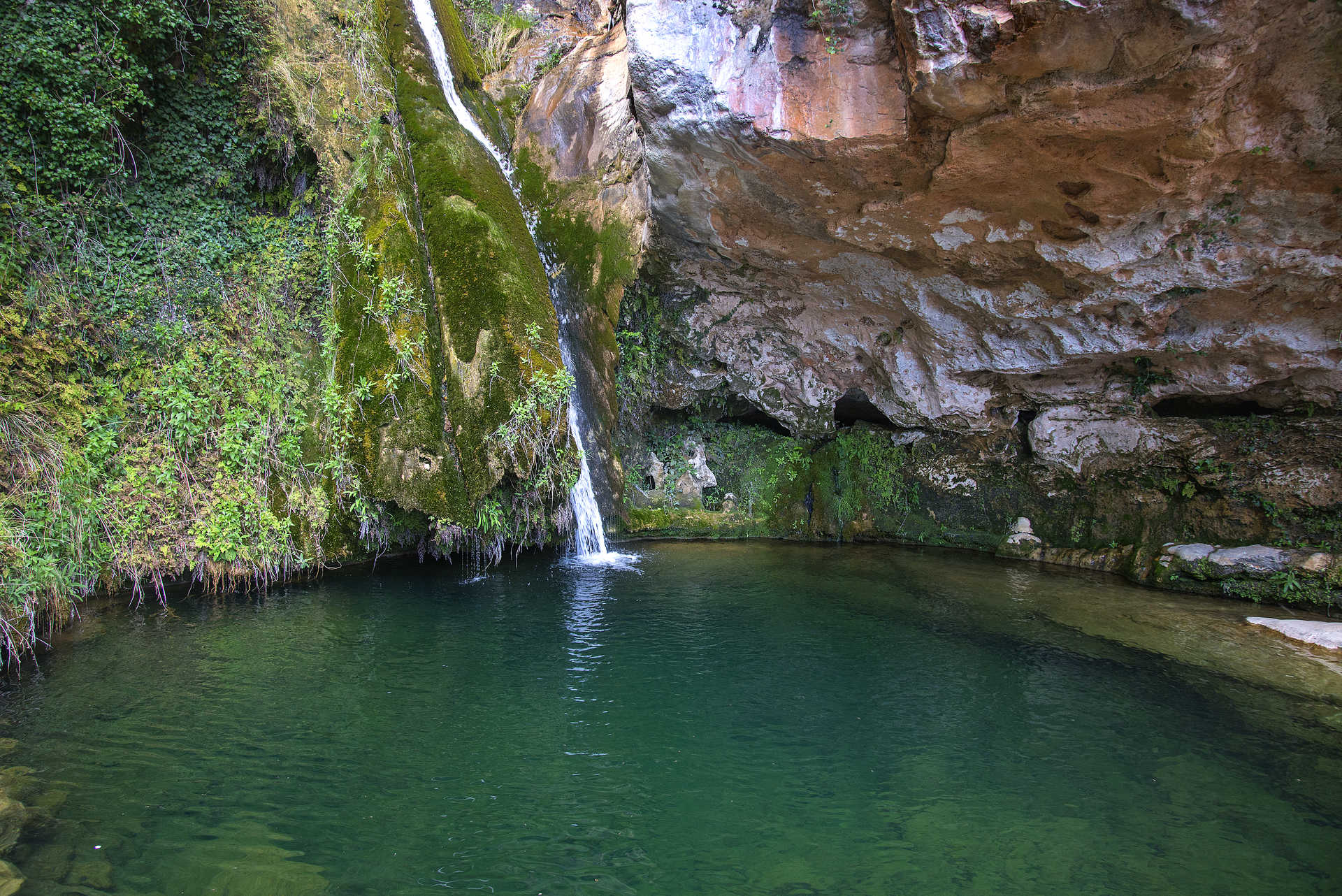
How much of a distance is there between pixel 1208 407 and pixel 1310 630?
3351mm

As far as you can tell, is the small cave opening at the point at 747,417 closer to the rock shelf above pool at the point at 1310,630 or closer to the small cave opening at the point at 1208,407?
the small cave opening at the point at 1208,407

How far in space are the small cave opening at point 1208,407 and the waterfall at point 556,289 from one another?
7.50m

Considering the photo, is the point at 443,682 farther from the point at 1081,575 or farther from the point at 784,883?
the point at 1081,575

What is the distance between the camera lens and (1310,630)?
6422mm

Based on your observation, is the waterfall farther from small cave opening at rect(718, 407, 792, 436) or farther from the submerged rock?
the submerged rock

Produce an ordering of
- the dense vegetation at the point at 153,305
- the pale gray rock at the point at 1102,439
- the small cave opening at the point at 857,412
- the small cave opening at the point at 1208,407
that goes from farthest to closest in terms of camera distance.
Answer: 1. the small cave opening at the point at 857,412
2. the pale gray rock at the point at 1102,439
3. the small cave opening at the point at 1208,407
4. the dense vegetation at the point at 153,305

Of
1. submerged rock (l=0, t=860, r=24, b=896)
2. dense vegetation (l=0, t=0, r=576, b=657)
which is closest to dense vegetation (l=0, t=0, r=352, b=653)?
dense vegetation (l=0, t=0, r=576, b=657)

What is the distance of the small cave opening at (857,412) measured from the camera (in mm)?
10969

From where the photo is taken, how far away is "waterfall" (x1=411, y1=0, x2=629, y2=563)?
30.0ft

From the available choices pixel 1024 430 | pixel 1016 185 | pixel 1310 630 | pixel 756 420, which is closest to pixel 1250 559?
pixel 1310 630

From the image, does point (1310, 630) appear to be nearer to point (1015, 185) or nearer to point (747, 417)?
point (1015, 185)

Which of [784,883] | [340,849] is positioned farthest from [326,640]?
[784,883]

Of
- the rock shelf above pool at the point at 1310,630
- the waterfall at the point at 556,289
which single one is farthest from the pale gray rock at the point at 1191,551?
the waterfall at the point at 556,289

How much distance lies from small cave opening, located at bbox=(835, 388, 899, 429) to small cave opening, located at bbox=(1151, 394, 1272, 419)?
11.7ft
